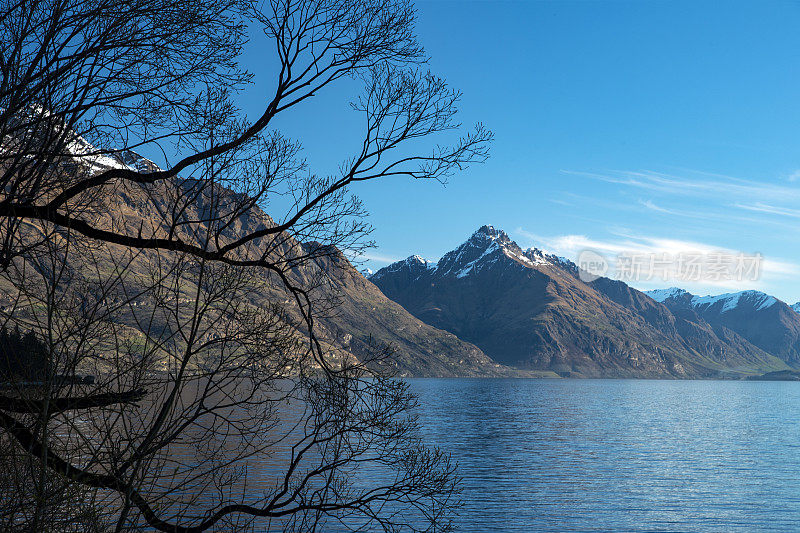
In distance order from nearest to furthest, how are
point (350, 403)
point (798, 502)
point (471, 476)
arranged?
1. point (350, 403)
2. point (798, 502)
3. point (471, 476)

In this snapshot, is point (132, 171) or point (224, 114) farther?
point (224, 114)

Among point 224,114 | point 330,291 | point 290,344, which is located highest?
point 224,114

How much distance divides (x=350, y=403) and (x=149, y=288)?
5649 mm

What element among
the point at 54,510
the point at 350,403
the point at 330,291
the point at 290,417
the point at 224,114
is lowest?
the point at 290,417

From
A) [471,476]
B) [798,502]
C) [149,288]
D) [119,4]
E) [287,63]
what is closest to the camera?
[149,288]

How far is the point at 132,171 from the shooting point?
7949 millimetres

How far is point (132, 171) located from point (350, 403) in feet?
16.1

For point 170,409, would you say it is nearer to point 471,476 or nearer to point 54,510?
point 54,510

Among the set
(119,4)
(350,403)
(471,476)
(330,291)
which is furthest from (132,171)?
(471,476)

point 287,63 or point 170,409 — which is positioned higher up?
point 287,63

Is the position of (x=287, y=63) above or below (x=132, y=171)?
above

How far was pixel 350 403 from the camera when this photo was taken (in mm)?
10516

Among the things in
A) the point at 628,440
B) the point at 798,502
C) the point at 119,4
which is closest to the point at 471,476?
the point at 798,502

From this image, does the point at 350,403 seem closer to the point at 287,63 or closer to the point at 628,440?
the point at 287,63
